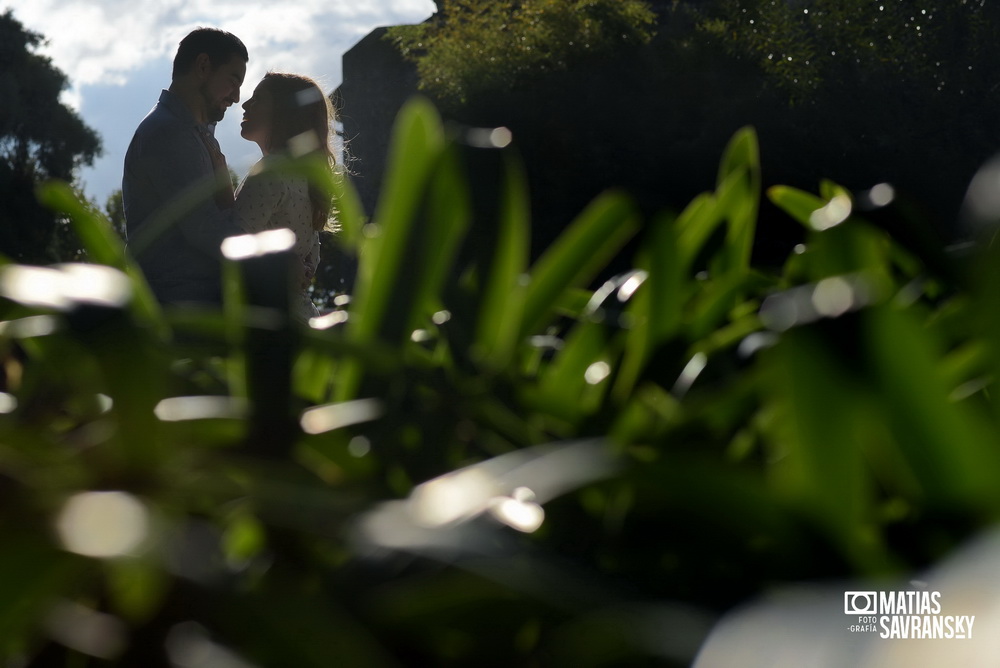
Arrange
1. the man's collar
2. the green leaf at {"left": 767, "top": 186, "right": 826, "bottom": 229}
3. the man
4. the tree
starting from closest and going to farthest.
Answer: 1. the green leaf at {"left": 767, "top": 186, "right": 826, "bottom": 229}
2. the man
3. the man's collar
4. the tree

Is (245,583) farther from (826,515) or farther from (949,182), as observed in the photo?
(949,182)

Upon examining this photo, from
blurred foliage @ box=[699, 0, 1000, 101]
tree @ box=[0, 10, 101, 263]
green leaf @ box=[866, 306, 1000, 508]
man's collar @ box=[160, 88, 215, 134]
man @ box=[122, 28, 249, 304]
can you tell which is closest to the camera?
green leaf @ box=[866, 306, 1000, 508]

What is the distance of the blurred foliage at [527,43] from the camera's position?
10.7 metres

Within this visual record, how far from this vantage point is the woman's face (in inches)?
113

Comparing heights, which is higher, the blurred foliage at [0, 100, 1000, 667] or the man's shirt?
the man's shirt

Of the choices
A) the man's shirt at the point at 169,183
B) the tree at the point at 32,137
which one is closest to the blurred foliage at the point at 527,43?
the man's shirt at the point at 169,183

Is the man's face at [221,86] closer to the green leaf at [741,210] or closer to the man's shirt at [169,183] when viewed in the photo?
the man's shirt at [169,183]

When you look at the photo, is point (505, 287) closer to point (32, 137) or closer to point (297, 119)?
point (297, 119)

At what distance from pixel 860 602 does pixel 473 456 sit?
127 mm

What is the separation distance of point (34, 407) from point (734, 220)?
9.9 inches

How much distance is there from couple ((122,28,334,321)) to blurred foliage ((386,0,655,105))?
776 cm

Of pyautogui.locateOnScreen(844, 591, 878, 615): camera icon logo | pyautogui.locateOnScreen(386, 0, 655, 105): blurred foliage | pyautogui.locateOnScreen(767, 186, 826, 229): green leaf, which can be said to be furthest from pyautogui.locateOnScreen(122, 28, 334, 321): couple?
pyautogui.locateOnScreen(386, 0, 655, 105): blurred foliage

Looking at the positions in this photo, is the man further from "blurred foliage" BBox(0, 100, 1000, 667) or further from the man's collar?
"blurred foliage" BBox(0, 100, 1000, 667)

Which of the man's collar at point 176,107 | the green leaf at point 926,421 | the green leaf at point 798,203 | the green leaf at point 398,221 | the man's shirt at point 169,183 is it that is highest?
the man's collar at point 176,107
